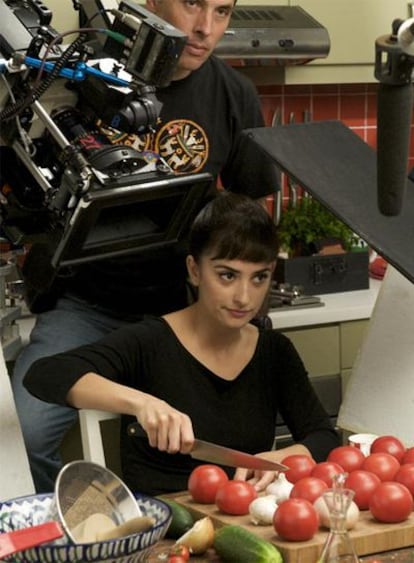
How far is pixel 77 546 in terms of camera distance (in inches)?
47.0

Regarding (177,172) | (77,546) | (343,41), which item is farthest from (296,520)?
(343,41)

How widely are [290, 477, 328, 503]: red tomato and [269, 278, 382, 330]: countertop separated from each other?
156cm

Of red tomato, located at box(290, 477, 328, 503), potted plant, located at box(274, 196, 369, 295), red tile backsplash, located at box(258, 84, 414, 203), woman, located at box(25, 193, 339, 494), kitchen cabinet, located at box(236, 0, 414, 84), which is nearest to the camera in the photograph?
red tomato, located at box(290, 477, 328, 503)

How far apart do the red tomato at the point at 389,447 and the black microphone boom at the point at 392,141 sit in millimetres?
681

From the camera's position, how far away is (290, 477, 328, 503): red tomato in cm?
143

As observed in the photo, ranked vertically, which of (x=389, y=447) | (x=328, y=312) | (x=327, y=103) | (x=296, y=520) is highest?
→ (x=296, y=520)

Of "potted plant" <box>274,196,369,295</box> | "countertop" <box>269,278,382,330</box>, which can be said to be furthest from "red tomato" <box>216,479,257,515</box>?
"potted plant" <box>274,196,369,295</box>

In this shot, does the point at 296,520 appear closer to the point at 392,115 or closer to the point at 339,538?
the point at 339,538

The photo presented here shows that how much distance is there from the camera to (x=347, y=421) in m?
2.01

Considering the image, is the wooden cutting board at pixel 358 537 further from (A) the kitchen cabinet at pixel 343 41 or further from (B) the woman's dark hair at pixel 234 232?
(A) the kitchen cabinet at pixel 343 41

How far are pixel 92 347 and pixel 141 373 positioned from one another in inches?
4.7

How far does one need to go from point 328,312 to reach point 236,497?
170cm

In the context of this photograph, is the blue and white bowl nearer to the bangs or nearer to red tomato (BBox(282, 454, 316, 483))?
red tomato (BBox(282, 454, 316, 483))

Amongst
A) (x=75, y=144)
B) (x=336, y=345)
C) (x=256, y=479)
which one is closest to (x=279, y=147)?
(x=75, y=144)
